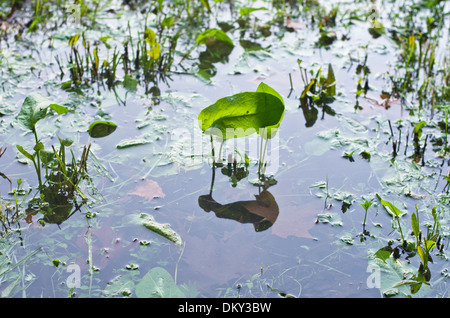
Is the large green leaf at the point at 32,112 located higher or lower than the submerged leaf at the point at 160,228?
higher

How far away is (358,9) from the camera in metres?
3.75

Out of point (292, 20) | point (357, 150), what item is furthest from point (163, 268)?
point (292, 20)

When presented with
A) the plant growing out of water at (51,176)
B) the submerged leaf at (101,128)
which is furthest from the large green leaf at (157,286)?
the submerged leaf at (101,128)

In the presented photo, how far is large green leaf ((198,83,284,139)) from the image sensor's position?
191 cm

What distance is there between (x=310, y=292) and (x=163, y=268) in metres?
0.52

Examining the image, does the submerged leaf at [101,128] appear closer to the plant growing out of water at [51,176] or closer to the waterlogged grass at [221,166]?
the waterlogged grass at [221,166]

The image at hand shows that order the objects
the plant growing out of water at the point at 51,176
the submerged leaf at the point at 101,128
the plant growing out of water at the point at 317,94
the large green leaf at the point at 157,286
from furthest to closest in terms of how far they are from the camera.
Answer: the plant growing out of water at the point at 317,94, the submerged leaf at the point at 101,128, the plant growing out of water at the point at 51,176, the large green leaf at the point at 157,286

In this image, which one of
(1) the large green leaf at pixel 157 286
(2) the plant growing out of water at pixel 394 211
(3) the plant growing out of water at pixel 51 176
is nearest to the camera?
(1) the large green leaf at pixel 157 286

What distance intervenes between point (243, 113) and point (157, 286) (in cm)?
81

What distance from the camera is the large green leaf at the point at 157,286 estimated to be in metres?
1.55

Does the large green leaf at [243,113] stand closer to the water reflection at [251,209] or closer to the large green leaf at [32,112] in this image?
the water reflection at [251,209]

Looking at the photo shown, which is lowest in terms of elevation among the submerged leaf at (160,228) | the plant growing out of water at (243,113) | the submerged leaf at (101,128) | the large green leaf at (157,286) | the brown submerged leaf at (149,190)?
the large green leaf at (157,286)

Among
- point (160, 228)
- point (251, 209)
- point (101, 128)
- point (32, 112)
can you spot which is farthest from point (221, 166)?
point (32, 112)

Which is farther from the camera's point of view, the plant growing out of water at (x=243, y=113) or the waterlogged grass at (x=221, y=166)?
the plant growing out of water at (x=243, y=113)
